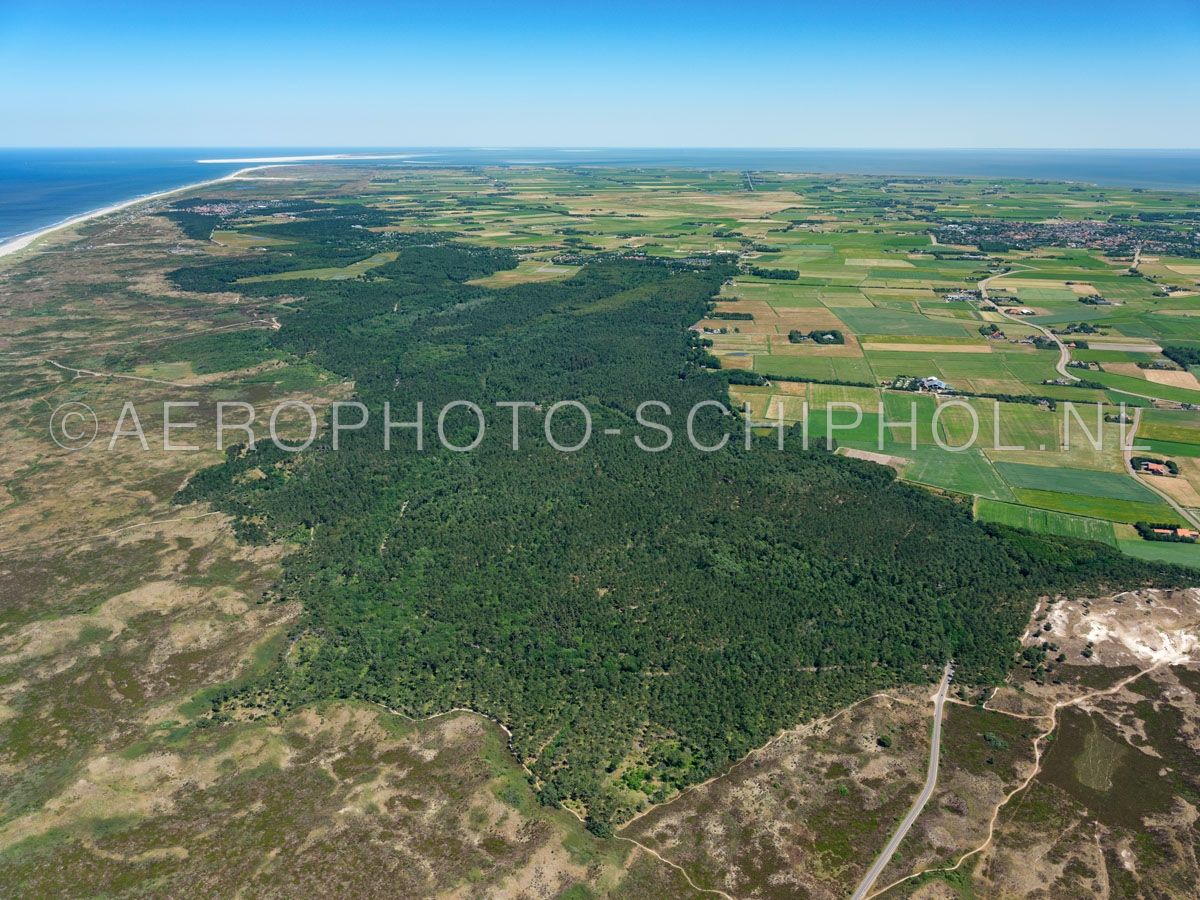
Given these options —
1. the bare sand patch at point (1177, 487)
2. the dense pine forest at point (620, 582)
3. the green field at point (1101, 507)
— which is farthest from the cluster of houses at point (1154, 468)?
the dense pine forest at point (620, 582)

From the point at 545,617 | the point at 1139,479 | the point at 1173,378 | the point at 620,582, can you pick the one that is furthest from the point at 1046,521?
the point at 1173,378

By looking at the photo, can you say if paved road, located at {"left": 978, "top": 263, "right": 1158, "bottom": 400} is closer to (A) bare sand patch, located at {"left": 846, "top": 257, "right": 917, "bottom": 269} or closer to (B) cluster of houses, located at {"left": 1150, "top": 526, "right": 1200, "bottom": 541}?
(A) bare sand patch, located at {"left": 846, "top": 257, "right": 917, "bottom": 269}

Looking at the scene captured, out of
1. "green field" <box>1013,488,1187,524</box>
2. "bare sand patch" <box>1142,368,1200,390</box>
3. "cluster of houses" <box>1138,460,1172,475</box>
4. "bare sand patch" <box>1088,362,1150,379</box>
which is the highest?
"bare sand patch" <box>1088,362,1150,379</box>

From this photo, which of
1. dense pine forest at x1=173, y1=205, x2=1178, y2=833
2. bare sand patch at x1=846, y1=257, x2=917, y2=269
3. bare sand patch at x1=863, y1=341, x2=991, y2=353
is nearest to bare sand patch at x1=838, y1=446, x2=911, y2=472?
dense pine forest at x1=173, y1=205, x2=1178, y2=833

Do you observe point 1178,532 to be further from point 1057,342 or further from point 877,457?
point 1057,342

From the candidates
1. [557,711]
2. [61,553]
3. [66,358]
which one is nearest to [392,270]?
[66,358]

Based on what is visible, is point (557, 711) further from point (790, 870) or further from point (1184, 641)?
point (1184, 641)
